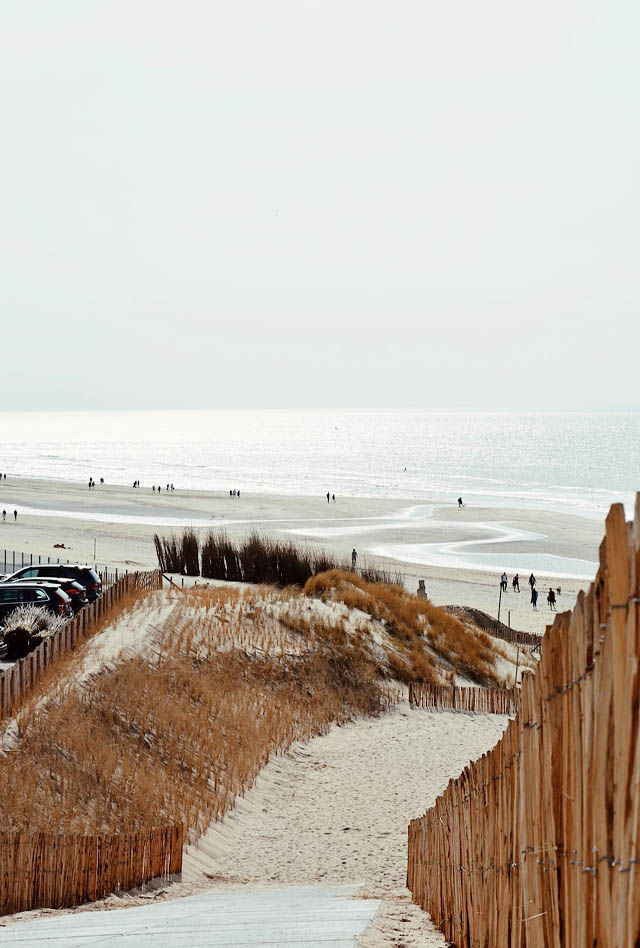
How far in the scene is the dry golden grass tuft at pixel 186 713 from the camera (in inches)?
433

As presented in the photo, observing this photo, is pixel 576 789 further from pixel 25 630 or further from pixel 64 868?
pixel 25 630

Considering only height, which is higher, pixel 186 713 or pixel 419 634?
pixel 419 634

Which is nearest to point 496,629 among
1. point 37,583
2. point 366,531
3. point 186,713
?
point 37,583

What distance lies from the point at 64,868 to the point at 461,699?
12.4 meters

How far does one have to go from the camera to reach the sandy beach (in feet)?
153

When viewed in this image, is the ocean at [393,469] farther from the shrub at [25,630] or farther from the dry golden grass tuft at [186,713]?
the shrub at [25,630]

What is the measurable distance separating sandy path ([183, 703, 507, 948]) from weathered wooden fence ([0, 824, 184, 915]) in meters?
1.13

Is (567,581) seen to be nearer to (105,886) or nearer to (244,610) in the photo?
(244,610)

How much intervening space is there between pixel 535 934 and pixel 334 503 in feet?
274

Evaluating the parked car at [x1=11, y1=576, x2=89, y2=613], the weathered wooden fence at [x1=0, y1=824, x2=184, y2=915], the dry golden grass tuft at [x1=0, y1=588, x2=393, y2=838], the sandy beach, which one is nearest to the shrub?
the dry golden grass tuft at [x1=0, y1=588, x2=393, y2=838]

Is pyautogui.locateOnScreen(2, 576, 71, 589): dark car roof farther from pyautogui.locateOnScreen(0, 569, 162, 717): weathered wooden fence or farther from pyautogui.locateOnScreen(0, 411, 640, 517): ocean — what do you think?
pyautogui.locateOnScreen(0, 411, 640, 517): ocean

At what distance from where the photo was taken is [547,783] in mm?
3172

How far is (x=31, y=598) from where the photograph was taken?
821 inches

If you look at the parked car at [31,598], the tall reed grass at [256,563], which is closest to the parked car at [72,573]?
the parked car at [31,598]
